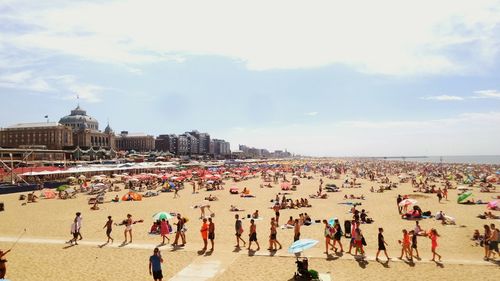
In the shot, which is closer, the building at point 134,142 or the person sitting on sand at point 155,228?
the person sitting on sand at point 155,228

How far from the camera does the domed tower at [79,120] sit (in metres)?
130

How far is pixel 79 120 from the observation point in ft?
429

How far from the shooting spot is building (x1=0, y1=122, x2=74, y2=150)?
105250mm

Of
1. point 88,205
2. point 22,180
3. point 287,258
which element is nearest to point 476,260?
point 287,258

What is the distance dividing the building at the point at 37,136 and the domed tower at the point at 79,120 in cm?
1593

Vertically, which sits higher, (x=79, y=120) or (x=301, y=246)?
(x=79, y=120)

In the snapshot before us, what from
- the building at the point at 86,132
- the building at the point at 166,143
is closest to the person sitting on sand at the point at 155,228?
the building at the point at 86,132

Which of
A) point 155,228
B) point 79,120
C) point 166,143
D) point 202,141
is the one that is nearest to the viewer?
point 155,228

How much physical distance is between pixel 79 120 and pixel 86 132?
18.4 metres

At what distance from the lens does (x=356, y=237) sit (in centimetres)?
1268

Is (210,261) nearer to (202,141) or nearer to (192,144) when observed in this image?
(192,144)

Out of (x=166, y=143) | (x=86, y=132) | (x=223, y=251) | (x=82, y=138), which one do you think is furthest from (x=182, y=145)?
(x=223, y=251)

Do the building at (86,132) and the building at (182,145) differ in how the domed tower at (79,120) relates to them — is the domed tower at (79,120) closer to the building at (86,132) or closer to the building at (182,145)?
the building at (86,132)

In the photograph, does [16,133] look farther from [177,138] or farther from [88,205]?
[88,205]
